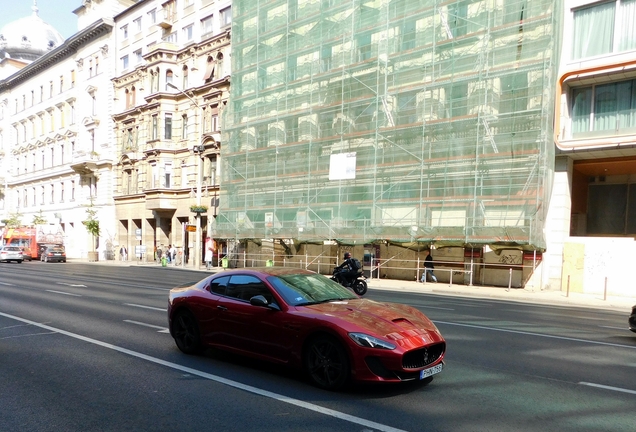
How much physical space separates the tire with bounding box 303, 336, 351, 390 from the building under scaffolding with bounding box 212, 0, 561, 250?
1680 centimetres

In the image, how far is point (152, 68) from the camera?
142ft

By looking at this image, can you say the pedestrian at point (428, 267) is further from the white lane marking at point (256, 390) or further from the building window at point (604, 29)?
the white lane marking at point (256, 390)

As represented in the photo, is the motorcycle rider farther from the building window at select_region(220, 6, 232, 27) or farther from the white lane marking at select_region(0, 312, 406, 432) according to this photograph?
the building window at select_region(220, 6, 232, 27)

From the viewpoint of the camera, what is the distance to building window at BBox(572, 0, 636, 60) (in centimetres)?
2080

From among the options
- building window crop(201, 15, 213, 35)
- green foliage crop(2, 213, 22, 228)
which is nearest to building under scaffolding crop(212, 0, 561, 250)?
building window crop(201, 15, 213, 35)

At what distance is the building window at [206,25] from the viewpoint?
39.9 metres

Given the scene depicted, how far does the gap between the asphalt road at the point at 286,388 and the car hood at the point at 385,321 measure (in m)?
0.65

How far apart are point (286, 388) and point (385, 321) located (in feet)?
4.64

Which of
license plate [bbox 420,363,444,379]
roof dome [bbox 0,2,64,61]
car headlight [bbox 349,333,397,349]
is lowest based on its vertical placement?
license plate [bbox 420,363,444,379]

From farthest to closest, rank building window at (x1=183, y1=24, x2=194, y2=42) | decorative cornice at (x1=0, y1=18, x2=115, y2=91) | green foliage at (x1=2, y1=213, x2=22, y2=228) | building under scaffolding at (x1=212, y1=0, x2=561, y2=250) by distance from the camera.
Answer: green foliage at (x1=2, y1=213, x2=22, y2=228) < decorative cornice at (x1=0, y1=18, x2=115, y2=91) < building window at (x1=183, y1=24, x2=194, y2=42) < building under scaffolding at (x1=212, y1=0, x2=561, y2=250)

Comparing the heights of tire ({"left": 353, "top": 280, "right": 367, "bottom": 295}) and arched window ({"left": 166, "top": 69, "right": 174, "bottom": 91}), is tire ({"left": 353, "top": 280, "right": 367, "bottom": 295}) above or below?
below

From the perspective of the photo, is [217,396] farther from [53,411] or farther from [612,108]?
[612,108]

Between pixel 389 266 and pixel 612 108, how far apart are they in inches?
496

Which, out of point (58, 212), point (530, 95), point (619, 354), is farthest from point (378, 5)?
point (58, 212)
